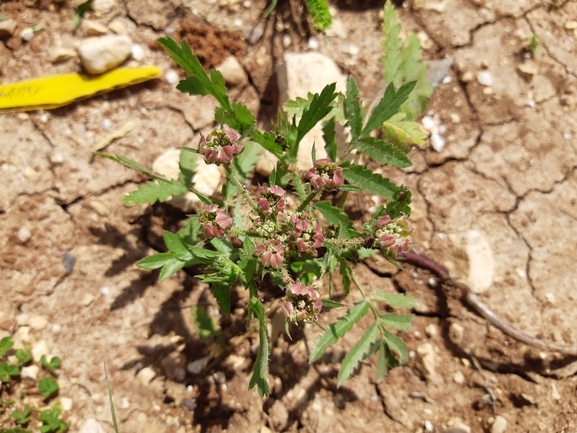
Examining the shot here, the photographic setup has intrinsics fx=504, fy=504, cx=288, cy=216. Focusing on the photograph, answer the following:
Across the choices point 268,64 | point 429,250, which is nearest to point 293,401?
point 429,250

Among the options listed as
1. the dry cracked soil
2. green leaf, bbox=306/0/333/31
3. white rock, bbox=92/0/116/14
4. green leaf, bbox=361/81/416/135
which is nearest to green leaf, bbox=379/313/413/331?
the dry cracked soil

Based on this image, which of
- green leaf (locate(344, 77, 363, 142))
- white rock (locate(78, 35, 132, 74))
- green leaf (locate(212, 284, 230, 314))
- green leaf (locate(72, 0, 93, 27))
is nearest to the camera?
green leaf (locate(212, 284, 230, 314))

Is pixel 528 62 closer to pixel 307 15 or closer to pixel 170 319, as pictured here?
pixel 307 15

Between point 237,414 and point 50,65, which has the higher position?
point 50,65

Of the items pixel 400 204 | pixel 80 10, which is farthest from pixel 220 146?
pixel 80 10

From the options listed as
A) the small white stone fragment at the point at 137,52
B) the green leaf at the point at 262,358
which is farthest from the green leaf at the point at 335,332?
the small white stone fragment at the point at 137,52

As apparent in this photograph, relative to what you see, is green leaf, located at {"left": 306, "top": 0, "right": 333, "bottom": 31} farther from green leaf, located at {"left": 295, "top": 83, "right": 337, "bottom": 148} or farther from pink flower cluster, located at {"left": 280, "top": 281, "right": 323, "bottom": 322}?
pink flower cluster, located at {"left": 280, "top": 281, "right": 323, "bottom": 322}

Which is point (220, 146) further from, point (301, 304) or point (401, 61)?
point (401, 61)

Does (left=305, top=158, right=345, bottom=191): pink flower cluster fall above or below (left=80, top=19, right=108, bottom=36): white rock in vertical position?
above
